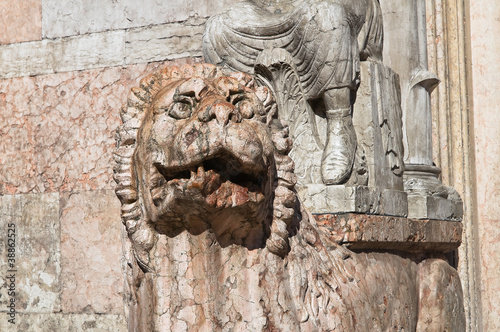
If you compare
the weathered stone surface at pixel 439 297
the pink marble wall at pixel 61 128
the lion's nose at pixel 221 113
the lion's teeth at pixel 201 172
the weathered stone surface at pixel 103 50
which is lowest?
the weathered stone surface at pixel 439 297

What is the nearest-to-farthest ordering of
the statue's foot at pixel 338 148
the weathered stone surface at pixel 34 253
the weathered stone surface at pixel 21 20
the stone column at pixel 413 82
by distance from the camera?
the statue's foot at pixel 338 148 < the stone column at pixel 413 82 < the weathered stone surface at pixel 34 253 < the weathered stone surface at pixel 21 20

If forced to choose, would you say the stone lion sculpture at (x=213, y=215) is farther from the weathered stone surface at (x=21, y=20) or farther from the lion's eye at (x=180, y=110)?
the weathered stone surface at (x=21, y=20)

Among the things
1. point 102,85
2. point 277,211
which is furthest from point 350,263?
point 102,85

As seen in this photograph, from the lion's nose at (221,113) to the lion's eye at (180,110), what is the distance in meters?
0.10

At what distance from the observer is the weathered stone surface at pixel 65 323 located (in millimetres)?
4852

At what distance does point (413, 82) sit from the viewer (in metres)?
4.15

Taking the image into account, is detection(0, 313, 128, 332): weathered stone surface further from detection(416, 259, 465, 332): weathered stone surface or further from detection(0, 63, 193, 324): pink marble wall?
detection(416, 259, 465, 332): weathered stone surface

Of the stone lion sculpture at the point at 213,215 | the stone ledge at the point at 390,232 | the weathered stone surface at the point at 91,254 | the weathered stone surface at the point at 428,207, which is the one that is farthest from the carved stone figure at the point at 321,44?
the weathered stone surface at the point at 91,254

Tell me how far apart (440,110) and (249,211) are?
8.16 ft

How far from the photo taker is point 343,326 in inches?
113

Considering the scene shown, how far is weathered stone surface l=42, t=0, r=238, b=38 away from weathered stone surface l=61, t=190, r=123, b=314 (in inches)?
35.8

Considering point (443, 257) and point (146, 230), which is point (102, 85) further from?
point (146, 230)

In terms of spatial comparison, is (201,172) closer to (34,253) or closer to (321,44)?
(321,44)

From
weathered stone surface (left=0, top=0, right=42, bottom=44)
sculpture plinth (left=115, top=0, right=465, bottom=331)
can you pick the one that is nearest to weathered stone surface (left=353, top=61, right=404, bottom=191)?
sculpture plinth (left=115, top=0, right=465, bottom=331)
